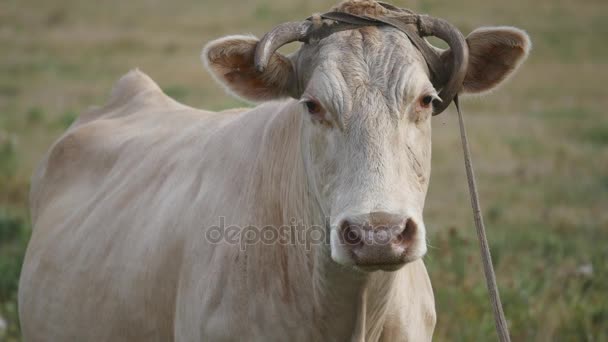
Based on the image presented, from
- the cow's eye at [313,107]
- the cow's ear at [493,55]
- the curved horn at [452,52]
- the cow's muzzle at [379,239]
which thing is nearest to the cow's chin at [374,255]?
the cow's muzzle at [379,239]

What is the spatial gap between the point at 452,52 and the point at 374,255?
110 cm

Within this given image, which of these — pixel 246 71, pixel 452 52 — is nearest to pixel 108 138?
pixel 246 71

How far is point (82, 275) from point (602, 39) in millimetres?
25190

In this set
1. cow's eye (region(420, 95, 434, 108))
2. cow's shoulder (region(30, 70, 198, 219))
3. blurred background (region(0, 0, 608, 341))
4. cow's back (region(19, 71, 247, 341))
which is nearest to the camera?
cow's eye (region(420, 95, 434, 108))

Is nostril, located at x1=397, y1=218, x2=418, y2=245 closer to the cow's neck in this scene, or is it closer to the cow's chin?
the cow's chin

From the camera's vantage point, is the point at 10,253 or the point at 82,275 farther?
the point at 10,253

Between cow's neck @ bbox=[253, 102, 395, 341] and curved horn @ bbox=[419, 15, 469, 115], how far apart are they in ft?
2.07

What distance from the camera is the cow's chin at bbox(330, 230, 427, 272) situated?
2.96 metres

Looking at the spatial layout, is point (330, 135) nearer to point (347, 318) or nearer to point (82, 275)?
point (347, 318)

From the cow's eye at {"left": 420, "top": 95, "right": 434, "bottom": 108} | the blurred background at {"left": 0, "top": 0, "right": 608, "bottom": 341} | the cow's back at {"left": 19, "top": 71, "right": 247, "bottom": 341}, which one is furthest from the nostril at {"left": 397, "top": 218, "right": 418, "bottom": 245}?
the cow's back at {"left": 19, "top": 71, "right": 247, "bottom": 341}

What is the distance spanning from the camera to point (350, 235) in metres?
3.01

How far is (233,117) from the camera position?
4.61 meters

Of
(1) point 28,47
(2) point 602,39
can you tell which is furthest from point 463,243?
(2) point 602,39

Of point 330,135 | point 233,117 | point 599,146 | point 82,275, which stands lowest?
point 599,146
